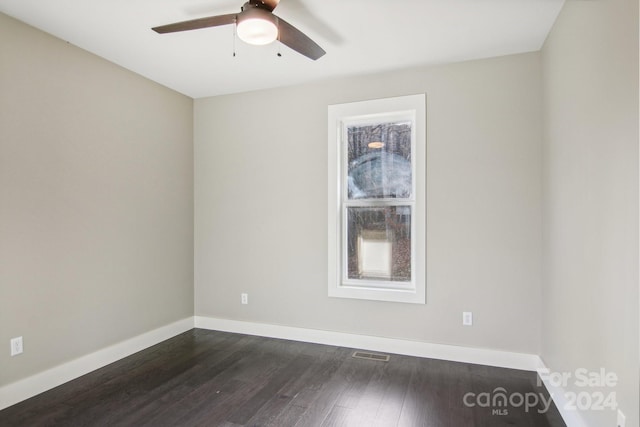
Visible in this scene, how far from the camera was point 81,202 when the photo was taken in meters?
2.89

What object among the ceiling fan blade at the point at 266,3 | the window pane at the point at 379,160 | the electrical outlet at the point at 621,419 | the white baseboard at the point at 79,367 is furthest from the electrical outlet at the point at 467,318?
the white baseboard at the point at 79,367

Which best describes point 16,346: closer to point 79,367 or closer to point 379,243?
point 79,367

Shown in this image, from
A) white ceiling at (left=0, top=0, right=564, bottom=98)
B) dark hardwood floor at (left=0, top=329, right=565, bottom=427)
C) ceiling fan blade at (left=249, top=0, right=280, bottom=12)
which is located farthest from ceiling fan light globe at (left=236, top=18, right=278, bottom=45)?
dark hardwood floor at (left=0, top=329, right=565, bottom=427)

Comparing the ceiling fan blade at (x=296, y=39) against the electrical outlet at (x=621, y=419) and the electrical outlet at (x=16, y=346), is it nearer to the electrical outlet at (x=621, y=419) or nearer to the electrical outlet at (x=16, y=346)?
the electrical outlet at (x=621, y=419)

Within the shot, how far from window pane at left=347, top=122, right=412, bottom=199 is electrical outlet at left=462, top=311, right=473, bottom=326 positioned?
3.79ft

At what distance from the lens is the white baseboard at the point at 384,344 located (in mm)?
2959

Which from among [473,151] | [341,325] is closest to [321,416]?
[341,325]

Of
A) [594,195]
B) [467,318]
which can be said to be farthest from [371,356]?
[594,195]

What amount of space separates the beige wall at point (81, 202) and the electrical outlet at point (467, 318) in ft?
9.58

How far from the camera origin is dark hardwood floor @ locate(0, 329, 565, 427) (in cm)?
225

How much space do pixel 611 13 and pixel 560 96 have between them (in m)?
0.83

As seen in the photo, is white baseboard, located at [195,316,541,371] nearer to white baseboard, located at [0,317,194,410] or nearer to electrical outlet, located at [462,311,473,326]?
electrical outlet, located at [462,311,473,326]

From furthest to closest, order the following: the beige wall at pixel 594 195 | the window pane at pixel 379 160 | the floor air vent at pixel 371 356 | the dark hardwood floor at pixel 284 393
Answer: the window pane at pixel 379 160 → the floor air vent at pixel 371 356 → the dark hardwood floor at pixel 284 393 → the beige wall at pixel 594 195

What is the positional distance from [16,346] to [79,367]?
0.54m
